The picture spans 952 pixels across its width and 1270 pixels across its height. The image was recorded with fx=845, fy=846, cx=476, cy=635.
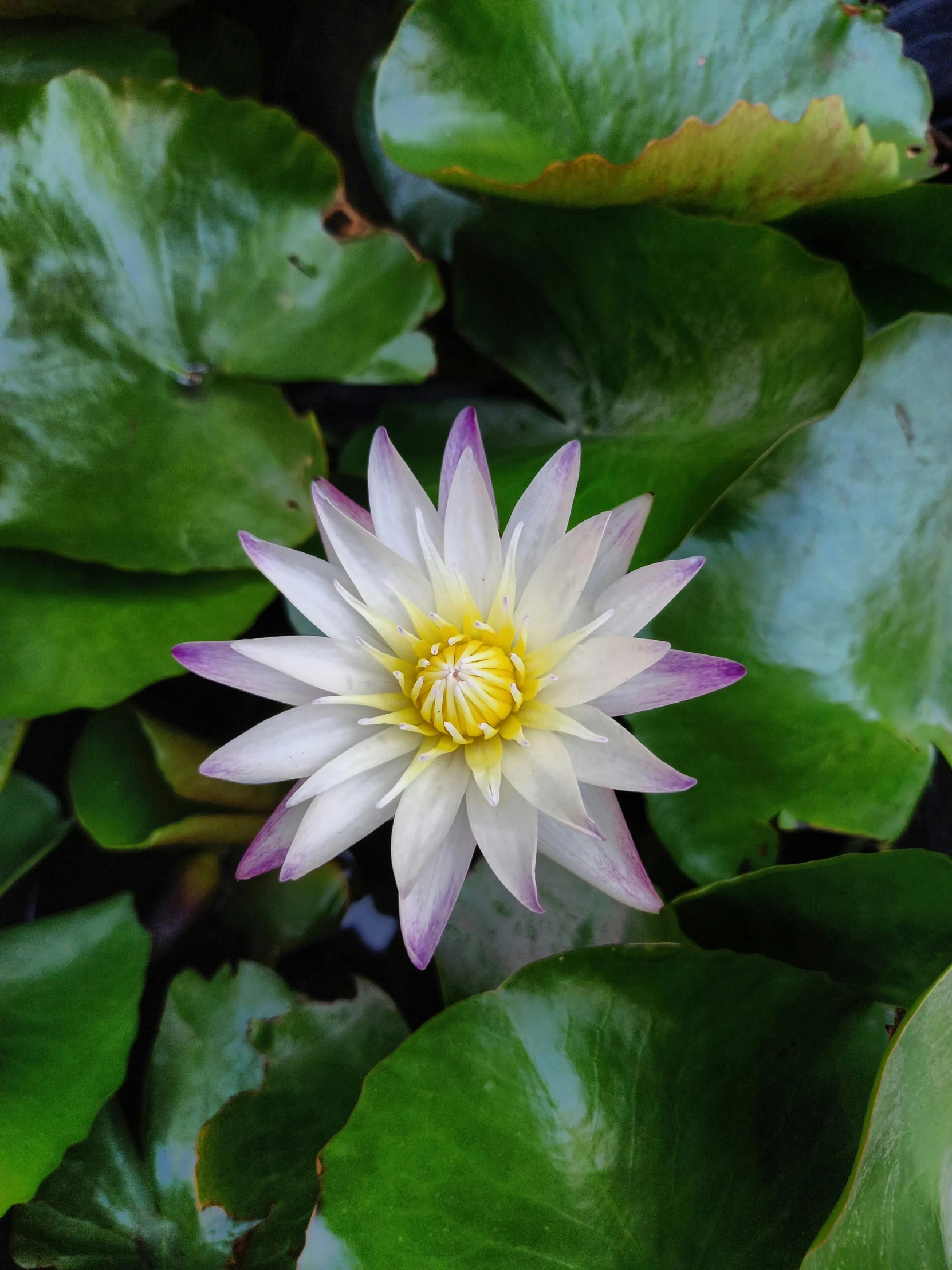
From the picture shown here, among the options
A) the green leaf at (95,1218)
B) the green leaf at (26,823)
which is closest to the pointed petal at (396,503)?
the green leaf at (26,823)

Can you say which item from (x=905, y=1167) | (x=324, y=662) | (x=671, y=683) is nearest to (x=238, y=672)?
(x=324, y=662)

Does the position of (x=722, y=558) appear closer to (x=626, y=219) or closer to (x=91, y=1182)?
(x=626, y=219)

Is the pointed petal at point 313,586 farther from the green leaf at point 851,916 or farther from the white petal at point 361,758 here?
the green leaf at point 851,916

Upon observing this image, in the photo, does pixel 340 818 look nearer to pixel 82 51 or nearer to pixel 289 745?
pixel 289 745

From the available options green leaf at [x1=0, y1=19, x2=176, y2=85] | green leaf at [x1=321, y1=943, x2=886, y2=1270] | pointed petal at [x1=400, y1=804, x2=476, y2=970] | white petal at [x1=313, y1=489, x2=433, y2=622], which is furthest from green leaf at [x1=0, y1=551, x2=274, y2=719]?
green leaf at [x1=0, y1=19, x2=176, y2=85]

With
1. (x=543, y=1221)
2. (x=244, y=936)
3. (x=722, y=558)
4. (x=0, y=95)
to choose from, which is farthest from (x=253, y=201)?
(x=543, y=1221)
